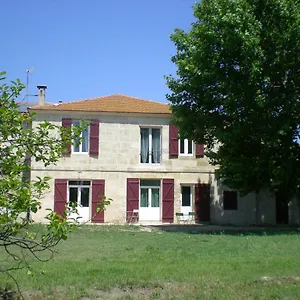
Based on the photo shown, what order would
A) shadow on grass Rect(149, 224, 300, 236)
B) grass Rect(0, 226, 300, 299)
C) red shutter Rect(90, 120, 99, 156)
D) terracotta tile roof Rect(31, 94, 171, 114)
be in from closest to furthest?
grass Rect(0, 226, 300, 299), shadow on grass Rect(149, 224, 300, 236), red shutter Rect(90, 120, 99, 156), terracotta tile roof Rect(31, 94, 171, 114)

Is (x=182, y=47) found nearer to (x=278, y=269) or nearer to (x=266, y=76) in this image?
(x=266, y=76)

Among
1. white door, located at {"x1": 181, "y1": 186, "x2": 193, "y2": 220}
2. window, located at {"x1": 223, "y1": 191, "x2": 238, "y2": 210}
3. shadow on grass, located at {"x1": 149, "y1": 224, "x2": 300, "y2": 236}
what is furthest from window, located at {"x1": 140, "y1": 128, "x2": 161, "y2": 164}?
window, located at {"x1": 223, "y1": 191, "x2": 238, "y2": 210}

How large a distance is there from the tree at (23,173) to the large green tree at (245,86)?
1274cm

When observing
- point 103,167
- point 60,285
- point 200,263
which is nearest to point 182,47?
point 103,167

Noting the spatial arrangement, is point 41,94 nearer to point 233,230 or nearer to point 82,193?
point 82,193

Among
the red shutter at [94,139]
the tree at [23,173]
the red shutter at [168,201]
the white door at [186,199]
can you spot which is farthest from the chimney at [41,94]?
the tree at [23,173]

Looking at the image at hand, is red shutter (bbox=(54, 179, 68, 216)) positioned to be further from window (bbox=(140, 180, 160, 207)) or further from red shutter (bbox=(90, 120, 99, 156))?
window (bbox=(140, 180, 160, 207))

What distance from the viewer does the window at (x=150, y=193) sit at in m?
26.2

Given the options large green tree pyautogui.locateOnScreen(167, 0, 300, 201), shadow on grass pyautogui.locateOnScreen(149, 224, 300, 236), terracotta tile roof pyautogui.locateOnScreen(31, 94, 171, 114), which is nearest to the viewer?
large green tree pyautogui.locateOnScreen(167, 0, 300, 201)

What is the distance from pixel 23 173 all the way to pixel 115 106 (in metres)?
20.7

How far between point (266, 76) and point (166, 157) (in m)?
9.18

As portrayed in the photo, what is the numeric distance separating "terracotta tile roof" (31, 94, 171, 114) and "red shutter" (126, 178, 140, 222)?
3899mm

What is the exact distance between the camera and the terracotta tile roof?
1014 inches

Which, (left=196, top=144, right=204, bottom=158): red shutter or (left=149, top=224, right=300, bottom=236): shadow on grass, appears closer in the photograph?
(left=149, top=224, right=300, bottom=236): shadow on grass
